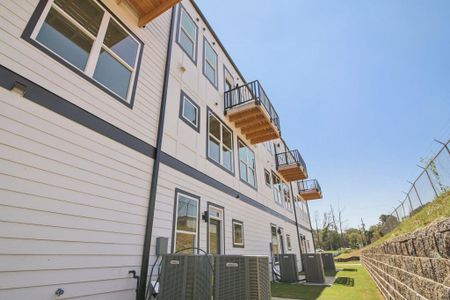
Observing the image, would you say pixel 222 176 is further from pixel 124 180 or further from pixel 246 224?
pixel 124 180

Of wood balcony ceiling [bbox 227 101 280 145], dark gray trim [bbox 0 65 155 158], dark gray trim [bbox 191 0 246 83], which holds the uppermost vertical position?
dark gray trim [bbox 191 0 246 83]

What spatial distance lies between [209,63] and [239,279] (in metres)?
→ 7.57

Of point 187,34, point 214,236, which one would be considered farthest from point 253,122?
point 214,236

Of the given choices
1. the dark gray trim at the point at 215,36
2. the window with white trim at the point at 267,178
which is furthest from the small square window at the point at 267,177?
the dark gray trim at the point at 215,36

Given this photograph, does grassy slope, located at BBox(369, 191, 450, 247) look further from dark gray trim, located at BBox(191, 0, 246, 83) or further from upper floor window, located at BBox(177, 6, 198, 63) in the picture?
dark gray trim, located at BBox(191, 0, 246, 83)

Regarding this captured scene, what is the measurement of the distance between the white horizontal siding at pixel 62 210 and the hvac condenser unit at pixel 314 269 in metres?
8.15

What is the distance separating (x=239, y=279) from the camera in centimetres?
353

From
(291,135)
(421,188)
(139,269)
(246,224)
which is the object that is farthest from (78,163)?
(291,135)

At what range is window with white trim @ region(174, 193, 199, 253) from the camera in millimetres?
5096

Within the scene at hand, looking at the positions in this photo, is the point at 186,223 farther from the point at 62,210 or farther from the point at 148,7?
the point at 148,7

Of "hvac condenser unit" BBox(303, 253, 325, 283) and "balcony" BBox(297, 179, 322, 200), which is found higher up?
"balcony" BBox(297, 179, 322, 200)

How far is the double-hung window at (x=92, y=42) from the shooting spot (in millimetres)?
3539

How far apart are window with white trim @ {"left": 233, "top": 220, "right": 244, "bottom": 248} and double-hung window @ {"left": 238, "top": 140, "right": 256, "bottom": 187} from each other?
1934 mm

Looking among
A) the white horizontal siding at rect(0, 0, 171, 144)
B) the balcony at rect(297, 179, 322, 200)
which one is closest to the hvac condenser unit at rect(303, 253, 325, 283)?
the white horizontal siding at rect(0, 0, 171, 144)
